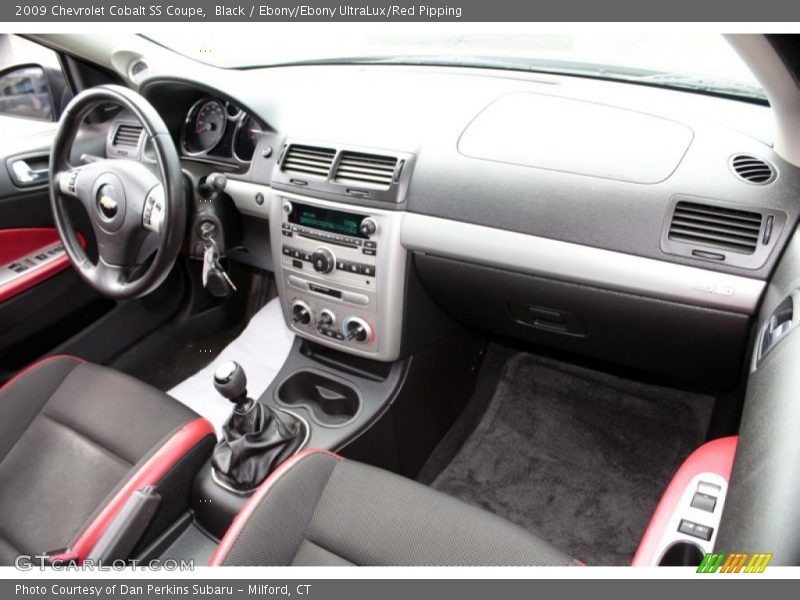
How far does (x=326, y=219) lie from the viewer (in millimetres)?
1468

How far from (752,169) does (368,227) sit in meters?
0.76

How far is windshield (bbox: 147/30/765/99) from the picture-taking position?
138cm

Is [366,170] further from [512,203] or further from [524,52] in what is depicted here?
[524,52]

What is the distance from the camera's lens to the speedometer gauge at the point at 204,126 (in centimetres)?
182

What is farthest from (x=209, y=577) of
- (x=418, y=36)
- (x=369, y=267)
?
(x=418, y=36)

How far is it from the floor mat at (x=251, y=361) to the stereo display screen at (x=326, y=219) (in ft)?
1.65

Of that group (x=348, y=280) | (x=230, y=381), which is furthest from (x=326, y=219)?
(x=230, y=381)

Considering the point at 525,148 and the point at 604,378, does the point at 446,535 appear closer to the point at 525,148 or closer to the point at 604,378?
the point at 525,148

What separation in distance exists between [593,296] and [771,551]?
647 mm

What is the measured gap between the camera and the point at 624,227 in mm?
1148

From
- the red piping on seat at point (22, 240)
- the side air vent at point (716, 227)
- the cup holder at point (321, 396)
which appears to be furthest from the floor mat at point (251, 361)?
the side air vent at point (716, 227)

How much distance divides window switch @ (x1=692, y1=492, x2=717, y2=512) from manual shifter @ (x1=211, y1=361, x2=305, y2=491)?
33.5 inches

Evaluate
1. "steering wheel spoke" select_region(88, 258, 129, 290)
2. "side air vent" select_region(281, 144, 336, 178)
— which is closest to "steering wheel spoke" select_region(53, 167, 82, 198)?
"steering wheel spoke" select_region(88, 258, 129, 290)

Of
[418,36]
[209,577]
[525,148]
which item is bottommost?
[209,577]
